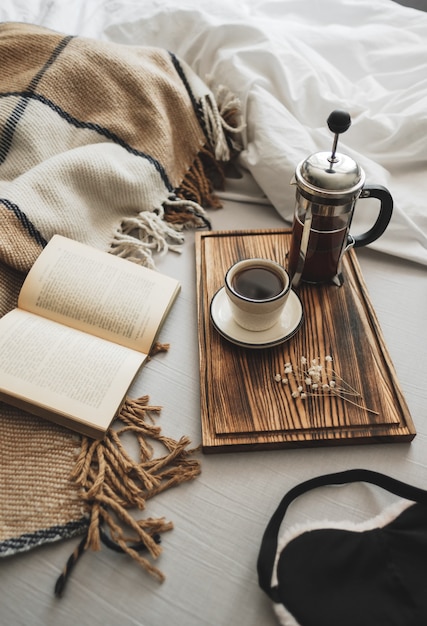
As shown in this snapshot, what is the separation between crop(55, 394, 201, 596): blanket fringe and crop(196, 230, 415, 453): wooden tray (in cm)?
5

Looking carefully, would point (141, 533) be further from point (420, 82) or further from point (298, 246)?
point (420, 82)

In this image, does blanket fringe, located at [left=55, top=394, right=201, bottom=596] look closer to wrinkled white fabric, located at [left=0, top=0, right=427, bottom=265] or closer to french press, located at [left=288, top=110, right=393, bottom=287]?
french press, located at [left=288, top=110, right=393, bottom=287]

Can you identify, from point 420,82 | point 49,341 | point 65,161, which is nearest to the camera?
point 49,341

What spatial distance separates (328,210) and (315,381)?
0.22 meters

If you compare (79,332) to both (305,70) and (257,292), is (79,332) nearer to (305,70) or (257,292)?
(257,292)

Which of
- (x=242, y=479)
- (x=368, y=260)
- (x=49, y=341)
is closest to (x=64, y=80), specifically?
(x=49, y=341)

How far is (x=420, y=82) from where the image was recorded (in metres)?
0.90

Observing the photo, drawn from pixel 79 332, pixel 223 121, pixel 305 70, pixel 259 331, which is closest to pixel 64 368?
pixel 79 332

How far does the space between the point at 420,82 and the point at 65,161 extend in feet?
2.06

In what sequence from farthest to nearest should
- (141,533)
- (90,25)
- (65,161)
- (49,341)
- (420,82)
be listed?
(90,25) → (420,82) → (65,161) → (49,341) → (141,533)

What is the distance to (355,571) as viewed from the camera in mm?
503

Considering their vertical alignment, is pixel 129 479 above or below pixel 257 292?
below

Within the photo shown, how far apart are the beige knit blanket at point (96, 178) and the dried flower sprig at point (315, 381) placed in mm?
153

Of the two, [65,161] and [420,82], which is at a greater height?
[420,82]
